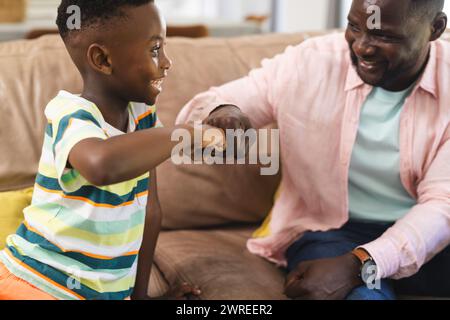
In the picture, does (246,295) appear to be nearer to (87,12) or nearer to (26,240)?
(26,240)

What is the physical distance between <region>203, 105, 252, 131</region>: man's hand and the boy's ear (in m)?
0.19

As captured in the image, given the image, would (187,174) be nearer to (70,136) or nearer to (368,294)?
(368,294)

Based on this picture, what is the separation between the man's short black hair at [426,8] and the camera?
52.7 inches

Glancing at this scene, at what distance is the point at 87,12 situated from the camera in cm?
104

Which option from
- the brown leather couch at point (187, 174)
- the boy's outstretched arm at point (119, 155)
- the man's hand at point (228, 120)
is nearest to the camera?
the boy's outstretched arm at point (119, 155)

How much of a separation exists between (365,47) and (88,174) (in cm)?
65

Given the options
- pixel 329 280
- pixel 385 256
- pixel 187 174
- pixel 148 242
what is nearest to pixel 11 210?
pixel 148 242

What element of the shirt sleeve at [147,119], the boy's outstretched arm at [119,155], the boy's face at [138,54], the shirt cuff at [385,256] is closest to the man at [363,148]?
the shirt cuff at [385,256]

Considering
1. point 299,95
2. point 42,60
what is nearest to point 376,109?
point 299,95

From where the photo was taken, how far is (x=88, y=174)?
943 mm

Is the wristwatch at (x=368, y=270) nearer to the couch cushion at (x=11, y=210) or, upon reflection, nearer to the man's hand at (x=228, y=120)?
the man's hand at (x=228, y=120)

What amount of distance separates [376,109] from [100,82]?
66 cm

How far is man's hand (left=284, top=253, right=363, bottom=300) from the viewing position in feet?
4.42

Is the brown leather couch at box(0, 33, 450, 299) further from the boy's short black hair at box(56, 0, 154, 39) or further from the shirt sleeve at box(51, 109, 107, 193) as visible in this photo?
the boy's short black hair at box(56, 0, 154, 39)
